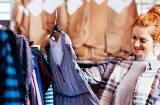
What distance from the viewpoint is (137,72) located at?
1524 millimetres

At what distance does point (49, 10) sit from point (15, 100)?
3.04 feet

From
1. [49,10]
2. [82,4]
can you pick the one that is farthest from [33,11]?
[82,4]

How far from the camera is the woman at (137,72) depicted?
1435 mm

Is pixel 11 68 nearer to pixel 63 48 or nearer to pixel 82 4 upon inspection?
pixel 63 48

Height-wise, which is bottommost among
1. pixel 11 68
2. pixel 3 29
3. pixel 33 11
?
pixel 11 68

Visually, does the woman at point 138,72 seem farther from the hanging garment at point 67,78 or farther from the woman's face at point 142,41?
the hanging garment at point 67,78

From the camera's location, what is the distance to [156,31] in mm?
1425

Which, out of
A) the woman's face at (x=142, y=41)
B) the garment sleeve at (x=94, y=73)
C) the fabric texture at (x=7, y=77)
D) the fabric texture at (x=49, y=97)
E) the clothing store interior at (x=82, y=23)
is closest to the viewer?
the fabric texture at (x=7, y=77)

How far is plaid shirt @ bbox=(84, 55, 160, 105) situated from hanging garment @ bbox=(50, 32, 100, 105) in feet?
0.76

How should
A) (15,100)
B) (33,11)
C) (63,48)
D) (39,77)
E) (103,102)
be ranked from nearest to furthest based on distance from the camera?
(15,100), (39,77), (63,48), (103,102), (33,11)

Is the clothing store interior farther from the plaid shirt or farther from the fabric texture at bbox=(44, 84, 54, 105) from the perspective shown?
the fabric texture at bbox=(44, 84, 54, 105)

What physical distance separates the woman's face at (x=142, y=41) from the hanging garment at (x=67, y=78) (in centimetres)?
36

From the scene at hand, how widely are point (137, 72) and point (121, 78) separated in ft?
0.32

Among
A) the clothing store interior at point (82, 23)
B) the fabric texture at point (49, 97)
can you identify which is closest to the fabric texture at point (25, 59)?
the fabric texture at point (49, 97)
